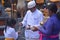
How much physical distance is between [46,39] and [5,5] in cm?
665

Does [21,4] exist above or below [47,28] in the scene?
below

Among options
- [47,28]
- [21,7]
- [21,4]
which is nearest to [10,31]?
[47,28]

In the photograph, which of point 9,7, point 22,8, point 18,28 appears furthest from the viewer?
point 9,7

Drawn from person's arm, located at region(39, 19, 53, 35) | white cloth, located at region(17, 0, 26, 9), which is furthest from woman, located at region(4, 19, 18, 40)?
white cloth, located at region(17, 0, 26, 9)

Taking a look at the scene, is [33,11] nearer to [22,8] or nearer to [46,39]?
[46,39]

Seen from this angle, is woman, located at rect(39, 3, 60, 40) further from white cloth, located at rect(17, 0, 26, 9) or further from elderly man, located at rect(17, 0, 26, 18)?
white cloth, located at rect(17, 0, 26, 9)

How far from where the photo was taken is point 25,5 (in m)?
12.4

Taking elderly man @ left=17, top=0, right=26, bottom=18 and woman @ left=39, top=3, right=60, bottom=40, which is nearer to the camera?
woman @ left=39, top=3, right=60, bottom=40

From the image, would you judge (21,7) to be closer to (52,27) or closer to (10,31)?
(10,31)

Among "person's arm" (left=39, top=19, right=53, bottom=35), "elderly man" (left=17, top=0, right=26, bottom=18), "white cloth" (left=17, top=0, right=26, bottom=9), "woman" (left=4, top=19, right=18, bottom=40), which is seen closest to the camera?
"person's arm" (left=39, top=19, right=53, bottom=35)

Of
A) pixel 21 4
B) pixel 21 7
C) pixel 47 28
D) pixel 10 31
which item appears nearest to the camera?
pixel 47 28

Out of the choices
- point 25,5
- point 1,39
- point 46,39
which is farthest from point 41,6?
point 46,39

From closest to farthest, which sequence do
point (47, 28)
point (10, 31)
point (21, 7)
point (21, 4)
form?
point (47, 28)
point (10, 31)
point (21, 7)
point (21, 4)

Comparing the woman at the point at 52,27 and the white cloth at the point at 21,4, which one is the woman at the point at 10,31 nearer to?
the woman at the point at 52,27
